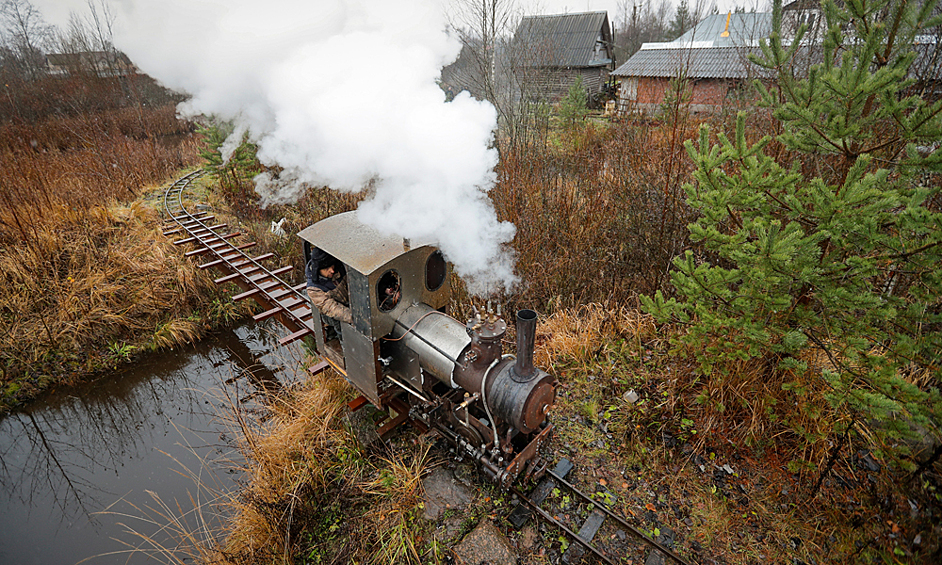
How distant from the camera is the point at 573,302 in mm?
6301

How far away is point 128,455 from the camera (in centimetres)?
573

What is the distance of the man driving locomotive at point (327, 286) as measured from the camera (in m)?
4.32

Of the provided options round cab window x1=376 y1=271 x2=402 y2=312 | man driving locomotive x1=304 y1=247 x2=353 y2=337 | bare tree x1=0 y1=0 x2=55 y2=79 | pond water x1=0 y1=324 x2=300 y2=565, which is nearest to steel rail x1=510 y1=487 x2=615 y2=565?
round cab window x1=376 y1=271 x2=402 y2=312

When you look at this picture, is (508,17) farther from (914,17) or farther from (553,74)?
(914,17)

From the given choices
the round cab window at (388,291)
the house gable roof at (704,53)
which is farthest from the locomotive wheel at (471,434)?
the house gable roof at (704,53)

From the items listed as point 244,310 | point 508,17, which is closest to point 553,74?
point 508,17

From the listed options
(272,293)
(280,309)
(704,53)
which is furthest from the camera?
(704,53)

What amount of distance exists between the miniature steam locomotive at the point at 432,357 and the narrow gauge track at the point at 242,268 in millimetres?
2175

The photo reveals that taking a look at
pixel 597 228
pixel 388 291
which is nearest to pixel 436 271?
pixel 388 291

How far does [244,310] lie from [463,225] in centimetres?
610

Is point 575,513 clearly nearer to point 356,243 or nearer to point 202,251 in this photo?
point 356,243

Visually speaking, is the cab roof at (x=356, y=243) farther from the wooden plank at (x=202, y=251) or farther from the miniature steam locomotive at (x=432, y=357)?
the wooden plank at (x=202, y=251)

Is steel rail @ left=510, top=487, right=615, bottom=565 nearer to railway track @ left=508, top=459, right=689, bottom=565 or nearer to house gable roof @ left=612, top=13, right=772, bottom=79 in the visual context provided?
railway track @ left=508, top=459, right=689, bottom=565

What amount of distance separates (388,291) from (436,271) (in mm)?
685
